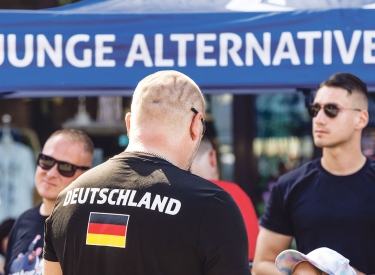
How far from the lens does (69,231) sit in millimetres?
2127

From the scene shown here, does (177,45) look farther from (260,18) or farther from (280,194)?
(280,194)

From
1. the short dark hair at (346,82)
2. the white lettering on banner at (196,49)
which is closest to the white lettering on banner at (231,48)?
the white lettering on banner at (196,49)

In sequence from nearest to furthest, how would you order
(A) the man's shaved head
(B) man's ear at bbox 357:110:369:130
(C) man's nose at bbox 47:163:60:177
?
(A) the man's shaved head → (B) man's ear at bbox 357:110:369:130 → (C) man's nose at bbox 47:163:60:177

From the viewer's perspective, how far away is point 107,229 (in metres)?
2.05

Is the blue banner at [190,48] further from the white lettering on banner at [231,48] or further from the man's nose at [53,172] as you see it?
the man's nose at [53,172]

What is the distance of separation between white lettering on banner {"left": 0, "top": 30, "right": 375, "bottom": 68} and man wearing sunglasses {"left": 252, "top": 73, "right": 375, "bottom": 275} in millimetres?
337

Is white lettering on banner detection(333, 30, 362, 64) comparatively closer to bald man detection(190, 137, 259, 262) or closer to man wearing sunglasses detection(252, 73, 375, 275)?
man wearing sunglasses detection(252, 73, 375, 275)

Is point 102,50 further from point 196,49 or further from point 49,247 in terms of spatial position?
point 49,247

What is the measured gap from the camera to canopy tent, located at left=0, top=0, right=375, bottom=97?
9.89ft

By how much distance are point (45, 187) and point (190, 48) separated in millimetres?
1153

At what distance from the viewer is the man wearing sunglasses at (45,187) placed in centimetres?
335

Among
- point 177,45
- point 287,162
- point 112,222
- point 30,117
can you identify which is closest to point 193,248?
point 112,222

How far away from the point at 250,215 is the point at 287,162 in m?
2.67

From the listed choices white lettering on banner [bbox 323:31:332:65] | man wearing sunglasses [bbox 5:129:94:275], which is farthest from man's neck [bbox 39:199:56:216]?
white lettering on banner [bbox 323:31:332:65]
